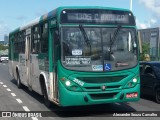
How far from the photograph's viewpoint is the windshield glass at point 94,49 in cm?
925

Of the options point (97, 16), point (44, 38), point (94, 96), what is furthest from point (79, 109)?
point (97, 16)

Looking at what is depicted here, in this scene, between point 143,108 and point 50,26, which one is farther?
point 143,108

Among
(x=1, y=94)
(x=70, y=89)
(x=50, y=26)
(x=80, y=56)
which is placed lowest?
(x=1, y=94)

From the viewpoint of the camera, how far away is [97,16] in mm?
9625

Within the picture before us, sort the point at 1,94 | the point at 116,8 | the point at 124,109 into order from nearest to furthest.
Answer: the point at 116,8, the point at 124,109, the point at 1,94

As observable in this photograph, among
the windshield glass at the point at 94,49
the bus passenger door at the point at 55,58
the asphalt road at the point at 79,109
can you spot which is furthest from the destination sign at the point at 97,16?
the asphalt road at the point at 79,109

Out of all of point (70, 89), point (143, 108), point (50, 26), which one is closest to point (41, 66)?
point (50, 26)

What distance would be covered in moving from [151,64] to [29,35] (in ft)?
15.4

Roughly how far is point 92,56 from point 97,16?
1.12 metres

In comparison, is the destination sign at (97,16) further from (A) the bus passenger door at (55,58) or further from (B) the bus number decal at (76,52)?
(B) the bus number decal at (76,52)

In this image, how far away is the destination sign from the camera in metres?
9.44

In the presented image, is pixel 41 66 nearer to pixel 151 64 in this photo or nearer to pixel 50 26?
pixel 50 26

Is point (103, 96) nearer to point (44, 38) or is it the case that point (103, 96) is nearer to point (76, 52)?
point (76, 52)

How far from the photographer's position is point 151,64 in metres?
13.0
